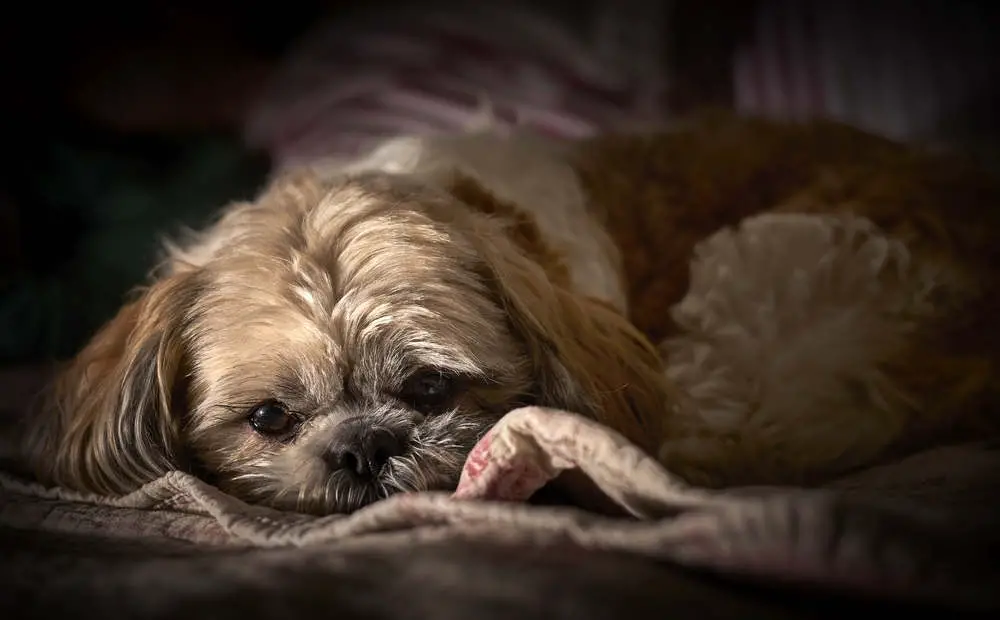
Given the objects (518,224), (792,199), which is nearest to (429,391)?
(518,224)

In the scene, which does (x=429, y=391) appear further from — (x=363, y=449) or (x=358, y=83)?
(x=358, y=83)

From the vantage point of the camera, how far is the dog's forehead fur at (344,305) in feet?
3.98

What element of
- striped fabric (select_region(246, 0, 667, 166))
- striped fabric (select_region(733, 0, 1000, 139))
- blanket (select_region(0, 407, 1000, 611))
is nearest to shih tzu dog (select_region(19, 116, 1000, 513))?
blanket (select_region(0, 407, 1000, 611))

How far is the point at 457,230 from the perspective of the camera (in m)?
1.36

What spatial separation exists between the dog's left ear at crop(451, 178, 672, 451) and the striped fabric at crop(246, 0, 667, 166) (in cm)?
100

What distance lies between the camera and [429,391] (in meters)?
1.26

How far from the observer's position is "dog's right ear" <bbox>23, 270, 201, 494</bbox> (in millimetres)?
1219

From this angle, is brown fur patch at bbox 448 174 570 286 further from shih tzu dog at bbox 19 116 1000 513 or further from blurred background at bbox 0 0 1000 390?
blurred background at bbox 0 0 1000 390

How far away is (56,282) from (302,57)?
3.23 feet

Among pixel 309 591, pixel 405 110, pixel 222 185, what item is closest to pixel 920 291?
pixel 309 591

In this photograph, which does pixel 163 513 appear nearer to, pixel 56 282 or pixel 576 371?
pixel 576 371

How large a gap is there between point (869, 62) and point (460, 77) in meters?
1.12

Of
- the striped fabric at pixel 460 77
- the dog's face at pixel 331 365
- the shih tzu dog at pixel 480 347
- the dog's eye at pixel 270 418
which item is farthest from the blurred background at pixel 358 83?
the dog's eye at pixel 270 418

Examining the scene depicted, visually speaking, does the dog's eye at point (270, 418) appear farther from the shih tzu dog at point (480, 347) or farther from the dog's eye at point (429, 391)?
the dog's eye at point (429, 391)
